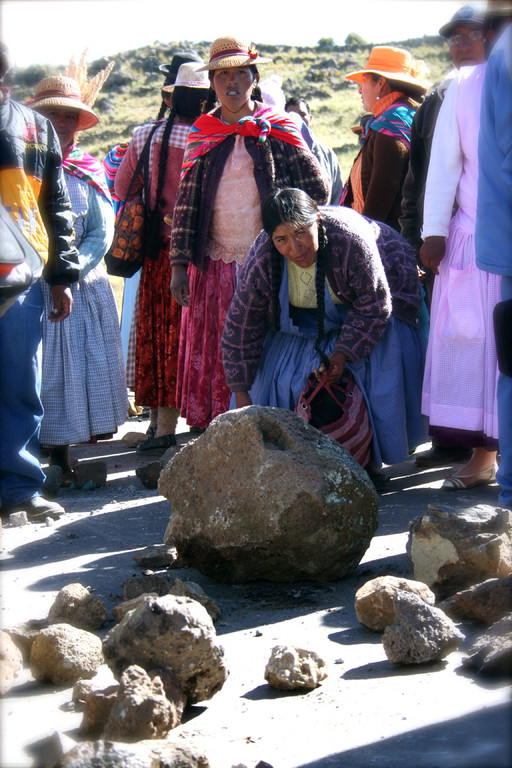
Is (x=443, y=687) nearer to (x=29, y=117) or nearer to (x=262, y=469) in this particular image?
(x=262, y=469)

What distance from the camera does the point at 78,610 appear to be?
10.8 feet

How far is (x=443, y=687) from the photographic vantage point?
8.73 feet

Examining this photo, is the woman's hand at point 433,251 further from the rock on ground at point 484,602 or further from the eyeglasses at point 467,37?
the rock on ground at point 484,602


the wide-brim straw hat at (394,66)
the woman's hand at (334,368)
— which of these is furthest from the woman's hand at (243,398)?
the wide-brim straw hat at (394,66)

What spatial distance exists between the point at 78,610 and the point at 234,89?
3.31m

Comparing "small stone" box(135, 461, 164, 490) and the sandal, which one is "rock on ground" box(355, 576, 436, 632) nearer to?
the sandal

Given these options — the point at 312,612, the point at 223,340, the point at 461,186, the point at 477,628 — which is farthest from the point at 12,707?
the point at 461,186

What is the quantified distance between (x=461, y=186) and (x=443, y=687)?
2.88 metres

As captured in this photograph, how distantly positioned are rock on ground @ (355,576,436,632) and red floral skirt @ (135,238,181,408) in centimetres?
348

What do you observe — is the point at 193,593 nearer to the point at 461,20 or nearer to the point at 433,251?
the point at 433,251

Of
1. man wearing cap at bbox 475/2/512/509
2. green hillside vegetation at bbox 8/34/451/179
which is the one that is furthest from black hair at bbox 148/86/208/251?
green hillside vegetation at bbox 8/34/451/179

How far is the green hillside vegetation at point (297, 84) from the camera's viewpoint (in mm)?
34562

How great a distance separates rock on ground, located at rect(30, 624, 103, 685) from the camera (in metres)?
2.88

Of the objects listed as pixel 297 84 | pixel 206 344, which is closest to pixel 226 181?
pixel 206 344
